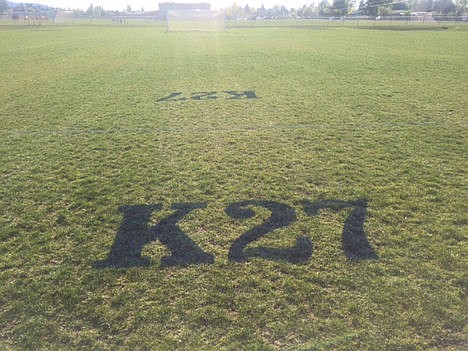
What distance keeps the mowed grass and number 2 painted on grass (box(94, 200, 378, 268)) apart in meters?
0.07

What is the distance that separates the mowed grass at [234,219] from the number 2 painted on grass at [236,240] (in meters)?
0.07

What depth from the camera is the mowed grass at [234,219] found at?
7.80 ft

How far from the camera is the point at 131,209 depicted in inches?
150

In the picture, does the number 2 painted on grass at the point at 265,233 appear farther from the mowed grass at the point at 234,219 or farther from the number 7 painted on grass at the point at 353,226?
the number 7 painted on grass at the point at 353,226

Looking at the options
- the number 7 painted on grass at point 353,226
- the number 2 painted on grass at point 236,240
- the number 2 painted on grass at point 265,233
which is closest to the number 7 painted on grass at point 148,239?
the number 2 painted on grass at point 236,240

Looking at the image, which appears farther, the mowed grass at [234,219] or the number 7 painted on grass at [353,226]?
the number 7 painted on grass at [353,226]

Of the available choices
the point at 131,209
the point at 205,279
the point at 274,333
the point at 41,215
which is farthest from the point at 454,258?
the point at 41,215

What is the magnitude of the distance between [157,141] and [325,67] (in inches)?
390

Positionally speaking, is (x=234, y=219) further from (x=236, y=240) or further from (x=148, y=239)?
(x=148, y=239)

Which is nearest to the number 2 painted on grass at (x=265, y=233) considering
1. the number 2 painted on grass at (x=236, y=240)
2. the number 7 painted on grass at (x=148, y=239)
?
the number 2 painted on grass at (x=236, y=240)

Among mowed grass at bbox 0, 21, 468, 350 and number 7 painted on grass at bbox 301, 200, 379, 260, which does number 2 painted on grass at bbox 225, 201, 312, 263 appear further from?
number 7 painted on grass at bbox 301, 200, 379, 260

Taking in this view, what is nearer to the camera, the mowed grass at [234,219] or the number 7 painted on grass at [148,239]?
the mowed grass at [234,219]

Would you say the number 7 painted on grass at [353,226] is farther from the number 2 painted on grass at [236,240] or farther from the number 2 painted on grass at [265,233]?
the number 2 painted on grass at [265,233]

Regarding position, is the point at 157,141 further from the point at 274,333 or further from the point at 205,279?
the point at 274,333
